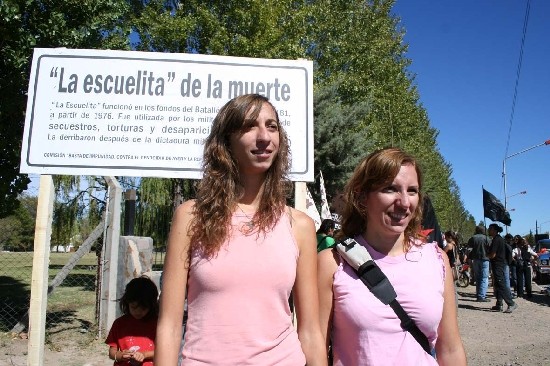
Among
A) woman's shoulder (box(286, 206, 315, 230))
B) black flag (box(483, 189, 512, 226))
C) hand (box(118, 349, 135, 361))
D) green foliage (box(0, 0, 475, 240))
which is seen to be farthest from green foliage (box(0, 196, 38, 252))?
woman's shoulder (box(286, 206, 315, 230))

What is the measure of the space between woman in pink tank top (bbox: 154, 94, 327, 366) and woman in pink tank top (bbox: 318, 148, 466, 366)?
0.34 feet

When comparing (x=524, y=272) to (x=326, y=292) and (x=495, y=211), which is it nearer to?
(x=495, y=211)

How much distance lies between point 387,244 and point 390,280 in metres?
0.18

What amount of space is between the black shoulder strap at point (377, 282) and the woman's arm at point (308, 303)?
6.5 inches

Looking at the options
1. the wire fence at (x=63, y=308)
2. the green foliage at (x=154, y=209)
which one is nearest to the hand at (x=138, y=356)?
the wire fence at (x=63, y=308)

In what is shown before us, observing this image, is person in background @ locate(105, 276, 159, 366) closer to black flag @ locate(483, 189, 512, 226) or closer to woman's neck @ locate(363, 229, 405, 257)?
woman's neck @ locate(363, 229, 405, 257)

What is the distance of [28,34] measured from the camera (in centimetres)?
690

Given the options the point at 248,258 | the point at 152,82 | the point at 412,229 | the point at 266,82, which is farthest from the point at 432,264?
the point at 152,82

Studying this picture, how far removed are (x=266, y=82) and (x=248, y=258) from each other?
206cm

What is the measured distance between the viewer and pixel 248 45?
48.8 ft

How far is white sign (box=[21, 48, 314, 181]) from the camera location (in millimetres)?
3365

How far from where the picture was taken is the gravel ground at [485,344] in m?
6.10

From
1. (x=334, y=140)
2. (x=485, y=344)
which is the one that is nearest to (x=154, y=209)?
(x=334, y=140)

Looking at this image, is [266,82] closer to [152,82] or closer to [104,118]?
[152,82]
